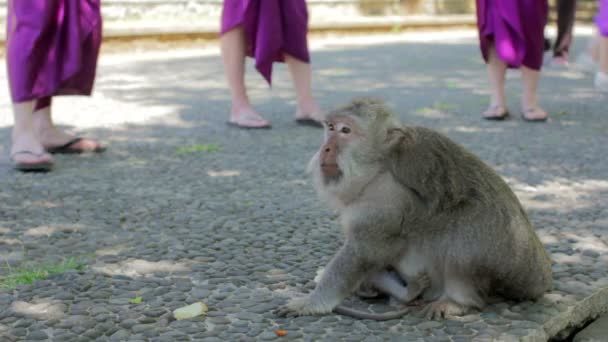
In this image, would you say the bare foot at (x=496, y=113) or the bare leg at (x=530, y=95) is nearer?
the bare leg at (x=530, y=95)

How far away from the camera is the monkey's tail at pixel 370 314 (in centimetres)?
299

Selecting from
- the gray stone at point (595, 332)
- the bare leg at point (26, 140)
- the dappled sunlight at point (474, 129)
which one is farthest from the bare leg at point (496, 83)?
the gray stone at point (595, 332)

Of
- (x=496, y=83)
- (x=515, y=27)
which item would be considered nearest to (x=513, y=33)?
(x=515, y=27)

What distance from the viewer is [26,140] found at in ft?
17.3

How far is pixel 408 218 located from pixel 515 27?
4033 mm

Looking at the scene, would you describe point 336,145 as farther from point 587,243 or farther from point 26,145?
point 26,145

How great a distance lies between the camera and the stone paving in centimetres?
296

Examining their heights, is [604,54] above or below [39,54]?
below

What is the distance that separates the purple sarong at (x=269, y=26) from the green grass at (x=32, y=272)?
314 centimetres

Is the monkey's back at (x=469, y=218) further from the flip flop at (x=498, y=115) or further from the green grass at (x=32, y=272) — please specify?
the flip flop at (x=498, y=115)

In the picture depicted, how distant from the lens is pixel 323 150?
2973mm

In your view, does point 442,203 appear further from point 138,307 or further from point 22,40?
point 22,40

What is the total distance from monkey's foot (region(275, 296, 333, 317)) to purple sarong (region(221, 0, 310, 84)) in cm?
364

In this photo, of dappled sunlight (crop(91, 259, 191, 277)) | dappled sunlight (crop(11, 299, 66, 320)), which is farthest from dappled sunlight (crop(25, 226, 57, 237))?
dappled sunlight (crop(11, 299, 66, 320))
